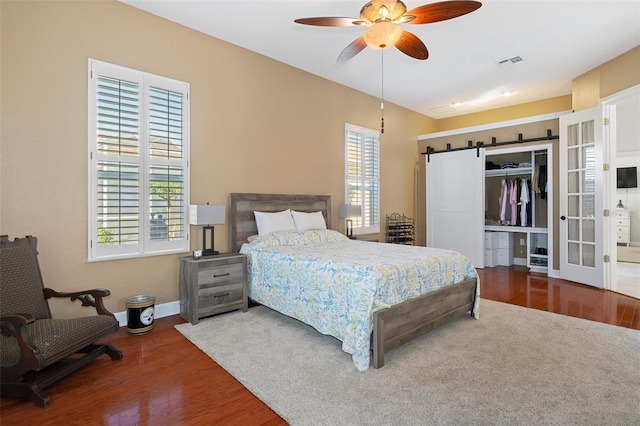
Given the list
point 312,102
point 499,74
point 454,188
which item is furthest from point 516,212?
point 312,102

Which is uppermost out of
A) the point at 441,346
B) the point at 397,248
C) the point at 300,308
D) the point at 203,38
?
the point at 203,38

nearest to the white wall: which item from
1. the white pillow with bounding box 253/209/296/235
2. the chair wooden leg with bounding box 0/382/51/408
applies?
the white pillow with bounding box 253/209/296/235

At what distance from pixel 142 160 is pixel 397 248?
2.88m

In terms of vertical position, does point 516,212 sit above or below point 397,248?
above

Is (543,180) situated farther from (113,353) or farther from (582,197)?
(113,353)

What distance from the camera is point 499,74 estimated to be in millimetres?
5059

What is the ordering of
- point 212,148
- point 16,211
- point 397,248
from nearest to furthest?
point 16,211 → point 397,248 → point 212,148

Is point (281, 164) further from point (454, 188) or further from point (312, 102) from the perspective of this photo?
point (454, 188)

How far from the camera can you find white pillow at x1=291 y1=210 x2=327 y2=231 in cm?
443

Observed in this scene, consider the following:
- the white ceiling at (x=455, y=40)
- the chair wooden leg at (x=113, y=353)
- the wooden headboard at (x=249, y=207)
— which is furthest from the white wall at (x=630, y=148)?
the chair wooden leg at (x=113, y=353)

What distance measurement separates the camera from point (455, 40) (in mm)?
4016

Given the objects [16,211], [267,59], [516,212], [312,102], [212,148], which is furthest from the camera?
[516,212]

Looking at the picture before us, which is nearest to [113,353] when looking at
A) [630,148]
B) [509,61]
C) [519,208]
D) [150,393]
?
[150,393]

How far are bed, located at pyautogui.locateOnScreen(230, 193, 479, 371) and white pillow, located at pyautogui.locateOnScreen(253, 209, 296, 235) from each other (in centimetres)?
14
